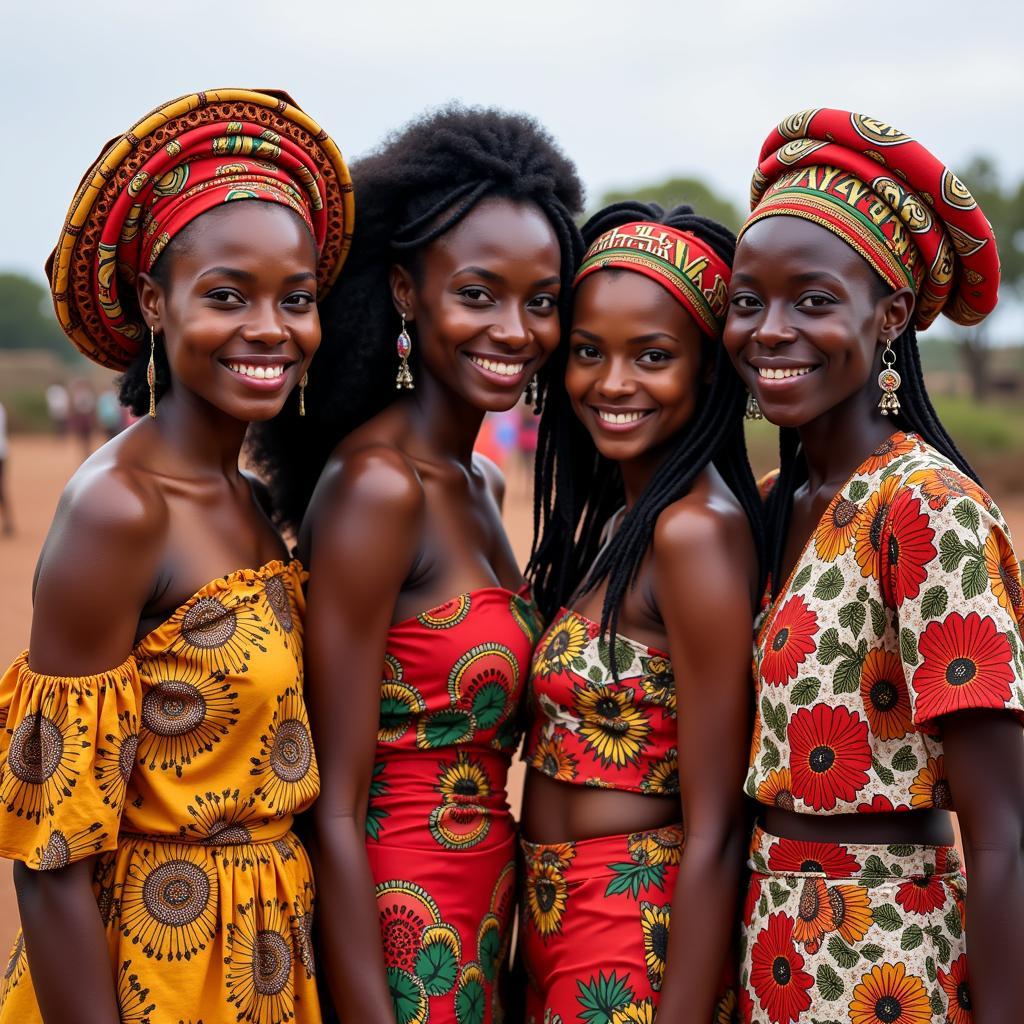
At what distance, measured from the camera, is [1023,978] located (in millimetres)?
2326

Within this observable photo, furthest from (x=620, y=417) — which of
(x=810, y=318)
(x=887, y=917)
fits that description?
(x=887, y=917)

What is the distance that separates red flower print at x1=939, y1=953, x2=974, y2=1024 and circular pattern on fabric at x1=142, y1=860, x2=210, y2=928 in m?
1.56

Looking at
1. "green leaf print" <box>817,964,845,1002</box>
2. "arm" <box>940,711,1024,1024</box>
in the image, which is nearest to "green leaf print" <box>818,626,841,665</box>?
"arm" <box>940,711,1024,1024</box>

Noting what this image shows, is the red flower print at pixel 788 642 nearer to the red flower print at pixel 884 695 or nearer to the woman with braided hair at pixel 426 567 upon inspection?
the red flower print at pixel 884 695

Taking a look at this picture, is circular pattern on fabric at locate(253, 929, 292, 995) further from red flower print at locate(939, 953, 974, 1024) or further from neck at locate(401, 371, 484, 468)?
red flower print at locate(939, 953, 974, 1024)

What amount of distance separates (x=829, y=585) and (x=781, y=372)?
1.67 feet

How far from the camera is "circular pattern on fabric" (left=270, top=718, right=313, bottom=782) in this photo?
267 centimetres

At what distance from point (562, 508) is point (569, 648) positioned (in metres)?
0.64

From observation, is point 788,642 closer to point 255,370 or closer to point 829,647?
point 829,647

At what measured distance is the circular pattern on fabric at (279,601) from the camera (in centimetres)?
275

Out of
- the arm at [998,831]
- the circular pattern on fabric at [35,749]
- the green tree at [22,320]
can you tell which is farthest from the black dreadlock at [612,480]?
the green tree at [22,320]

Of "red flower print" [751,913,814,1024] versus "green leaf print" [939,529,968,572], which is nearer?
"green leaf print" [939,529,968,572]

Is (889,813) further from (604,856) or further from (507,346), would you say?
(507,346)

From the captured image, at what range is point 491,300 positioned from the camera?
312 centimetres
